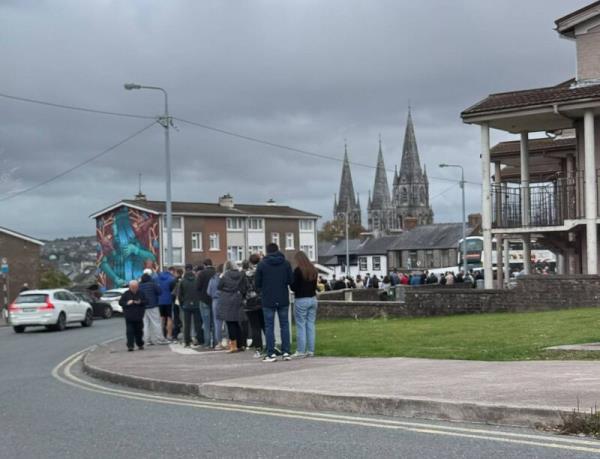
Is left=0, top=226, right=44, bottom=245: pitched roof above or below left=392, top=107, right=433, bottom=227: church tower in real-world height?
below

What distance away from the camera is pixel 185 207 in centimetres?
7975

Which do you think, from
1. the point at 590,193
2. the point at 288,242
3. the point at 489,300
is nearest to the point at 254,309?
the point at 489,300

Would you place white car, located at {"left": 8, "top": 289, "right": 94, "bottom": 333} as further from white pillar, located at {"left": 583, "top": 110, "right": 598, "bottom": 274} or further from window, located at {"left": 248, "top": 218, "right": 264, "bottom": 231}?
window, located at {"left": 248, "top": 218, "right": 264, "bottom": 231}

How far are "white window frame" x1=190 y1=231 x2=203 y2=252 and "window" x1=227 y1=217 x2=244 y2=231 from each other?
360cm

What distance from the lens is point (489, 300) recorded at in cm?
2234

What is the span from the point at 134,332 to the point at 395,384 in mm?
Answer: 9527

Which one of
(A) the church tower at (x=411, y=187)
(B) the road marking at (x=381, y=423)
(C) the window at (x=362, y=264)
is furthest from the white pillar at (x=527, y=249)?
(A) the church tower at (x=411, y=187)

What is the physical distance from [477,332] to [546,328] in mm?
1272

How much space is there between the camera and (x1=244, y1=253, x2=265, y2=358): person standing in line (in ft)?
48.9

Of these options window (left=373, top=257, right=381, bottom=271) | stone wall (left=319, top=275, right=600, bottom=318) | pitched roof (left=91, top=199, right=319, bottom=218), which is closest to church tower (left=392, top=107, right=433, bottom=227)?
window (left=373, top=257, right=381, bottom=271)

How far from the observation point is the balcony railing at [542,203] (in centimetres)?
2511

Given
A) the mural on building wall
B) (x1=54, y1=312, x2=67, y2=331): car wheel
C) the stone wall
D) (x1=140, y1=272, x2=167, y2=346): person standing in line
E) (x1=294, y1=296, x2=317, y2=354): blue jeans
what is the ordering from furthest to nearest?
the mural on building wall, (x1=54, y1=312, x2=67, y2=331): car wheel, the stone wall, (x1=140, y1=272, x2=167, y2=346): person standing in line, (x1=294, y1=296, x2=317, y2=354): blue jeans

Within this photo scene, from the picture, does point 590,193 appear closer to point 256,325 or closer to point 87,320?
point 256,325

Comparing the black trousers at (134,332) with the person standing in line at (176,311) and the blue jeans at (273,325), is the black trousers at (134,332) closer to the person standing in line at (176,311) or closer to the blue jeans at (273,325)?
the person standing in line at (176,311)
